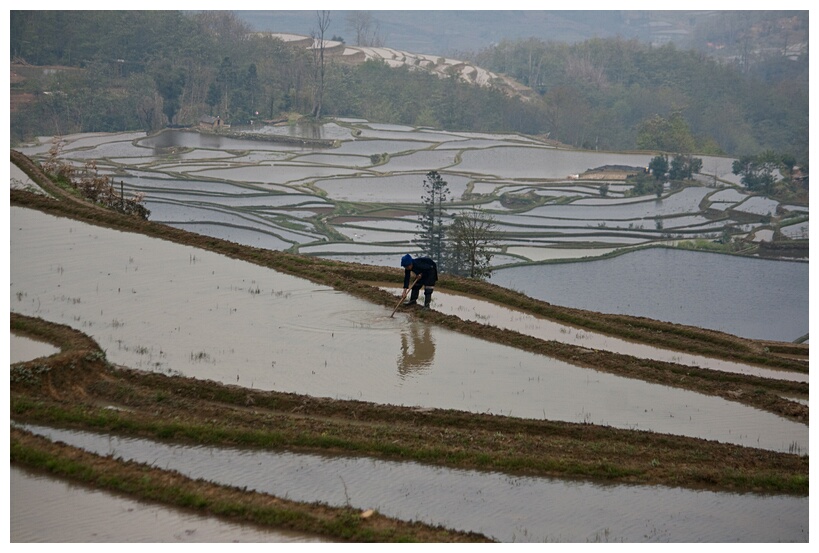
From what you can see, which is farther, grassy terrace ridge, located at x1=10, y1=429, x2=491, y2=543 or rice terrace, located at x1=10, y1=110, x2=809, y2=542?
rice terrace, located at x1=10, y1=110, x2=809, y2=542

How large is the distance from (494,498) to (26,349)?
4616mm

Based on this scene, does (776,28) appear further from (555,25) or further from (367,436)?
(367,436)

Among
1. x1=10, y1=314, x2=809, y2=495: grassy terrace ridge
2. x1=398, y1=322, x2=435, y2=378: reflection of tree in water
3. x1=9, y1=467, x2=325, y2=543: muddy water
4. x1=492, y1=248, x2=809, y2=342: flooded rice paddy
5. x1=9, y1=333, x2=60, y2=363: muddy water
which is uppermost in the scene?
x1=398, y1=322, x2=435, y2=378: reflection of tree in water

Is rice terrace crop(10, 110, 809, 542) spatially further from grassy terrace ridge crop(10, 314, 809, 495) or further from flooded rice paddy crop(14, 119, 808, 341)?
flooded rice paddy crop(14, 119, 808, 341)

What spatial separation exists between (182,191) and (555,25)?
443ft

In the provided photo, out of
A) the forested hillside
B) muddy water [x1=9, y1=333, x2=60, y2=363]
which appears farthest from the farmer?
the forested hillside

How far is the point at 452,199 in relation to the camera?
3512 cm

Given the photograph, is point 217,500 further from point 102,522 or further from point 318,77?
point 318,77

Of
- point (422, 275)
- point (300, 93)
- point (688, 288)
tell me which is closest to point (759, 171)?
point (688, 288)

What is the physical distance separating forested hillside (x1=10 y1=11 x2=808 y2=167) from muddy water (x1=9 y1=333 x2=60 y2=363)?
4573cm

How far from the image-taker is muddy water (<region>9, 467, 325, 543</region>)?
20.2 feet
